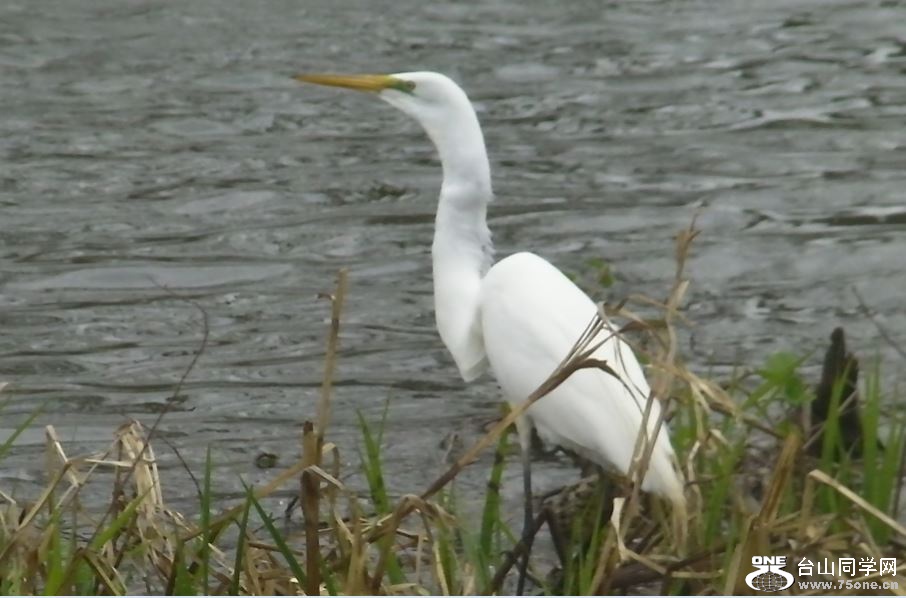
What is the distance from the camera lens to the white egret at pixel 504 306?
3.54 meters

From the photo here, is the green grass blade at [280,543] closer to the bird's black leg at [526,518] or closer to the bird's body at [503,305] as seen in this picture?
the bird's black leg at [526,518]

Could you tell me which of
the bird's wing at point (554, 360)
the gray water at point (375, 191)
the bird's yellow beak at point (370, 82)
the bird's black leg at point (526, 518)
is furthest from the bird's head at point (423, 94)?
the gray water at point (375, 191)

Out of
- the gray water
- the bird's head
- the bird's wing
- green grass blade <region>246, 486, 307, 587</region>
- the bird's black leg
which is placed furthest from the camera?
the gray water

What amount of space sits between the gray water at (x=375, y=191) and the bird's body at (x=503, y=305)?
0.61 m

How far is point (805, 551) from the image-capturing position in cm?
266

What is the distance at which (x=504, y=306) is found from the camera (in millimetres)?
3715

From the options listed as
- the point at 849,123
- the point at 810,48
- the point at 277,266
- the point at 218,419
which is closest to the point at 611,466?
the point at 218,419

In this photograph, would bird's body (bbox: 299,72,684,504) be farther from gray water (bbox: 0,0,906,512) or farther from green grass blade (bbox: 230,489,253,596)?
green grass blade (bbox: 230,489,253,596)

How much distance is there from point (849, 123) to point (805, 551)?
530 centimetres

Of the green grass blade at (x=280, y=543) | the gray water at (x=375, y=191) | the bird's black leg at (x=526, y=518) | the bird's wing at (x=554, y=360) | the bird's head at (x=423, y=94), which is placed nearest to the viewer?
the green grass blade at (x=280, y=543)

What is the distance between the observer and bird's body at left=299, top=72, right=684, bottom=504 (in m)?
3.54

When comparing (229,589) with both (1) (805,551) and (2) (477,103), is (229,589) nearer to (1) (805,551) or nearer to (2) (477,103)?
(1) (805,551)

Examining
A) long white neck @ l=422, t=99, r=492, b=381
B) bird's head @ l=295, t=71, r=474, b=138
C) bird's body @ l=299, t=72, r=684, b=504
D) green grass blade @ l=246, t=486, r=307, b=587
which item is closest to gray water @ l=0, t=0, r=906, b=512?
long white neck @ l=422, t=99, r=492, b=381

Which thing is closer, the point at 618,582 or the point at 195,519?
the point at 618,582
